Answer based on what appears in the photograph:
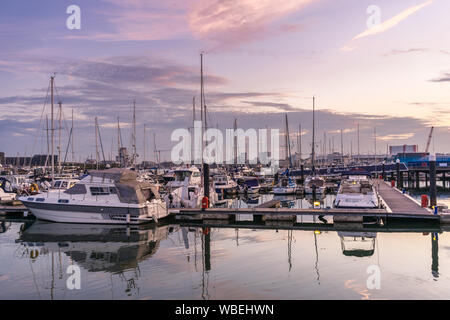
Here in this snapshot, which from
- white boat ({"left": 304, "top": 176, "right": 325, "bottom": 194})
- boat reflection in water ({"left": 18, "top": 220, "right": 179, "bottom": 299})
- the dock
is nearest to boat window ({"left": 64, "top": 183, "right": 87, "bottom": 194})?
boat reflection in water ({"left": 18, "top": 220, "right": 179, "bottom": 299})

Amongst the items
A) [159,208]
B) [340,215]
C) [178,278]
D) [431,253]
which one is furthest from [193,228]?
[431,253]

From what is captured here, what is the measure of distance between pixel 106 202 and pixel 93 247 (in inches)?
248

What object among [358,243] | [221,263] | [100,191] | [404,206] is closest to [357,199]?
[404,206]

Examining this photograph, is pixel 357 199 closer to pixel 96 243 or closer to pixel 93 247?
pixel 96 243

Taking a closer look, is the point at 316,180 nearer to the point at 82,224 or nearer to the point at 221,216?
the point at 221,216

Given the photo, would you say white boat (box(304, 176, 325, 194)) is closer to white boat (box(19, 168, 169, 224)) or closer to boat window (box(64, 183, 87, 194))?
white boat (box(19, 168, 169, 224))

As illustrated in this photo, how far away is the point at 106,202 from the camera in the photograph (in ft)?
95.5

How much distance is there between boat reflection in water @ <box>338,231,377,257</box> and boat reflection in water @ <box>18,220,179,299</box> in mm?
9861

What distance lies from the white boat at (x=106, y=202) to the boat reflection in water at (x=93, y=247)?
0.61 metres

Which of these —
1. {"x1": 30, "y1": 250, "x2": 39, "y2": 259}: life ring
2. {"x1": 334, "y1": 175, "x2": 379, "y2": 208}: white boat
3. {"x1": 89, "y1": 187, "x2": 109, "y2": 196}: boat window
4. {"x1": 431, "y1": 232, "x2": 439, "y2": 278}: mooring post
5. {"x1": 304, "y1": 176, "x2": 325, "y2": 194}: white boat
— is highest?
{"x1": 89, "y1": 187, "x2": 109, "y2": 196}: boat window

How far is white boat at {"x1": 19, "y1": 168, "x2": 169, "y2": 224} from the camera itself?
94.4 ft

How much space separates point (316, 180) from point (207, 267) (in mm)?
42265

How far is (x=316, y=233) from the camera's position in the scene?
86.6ft
